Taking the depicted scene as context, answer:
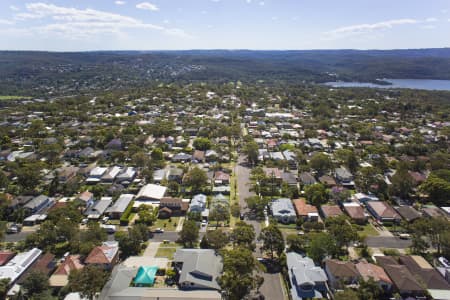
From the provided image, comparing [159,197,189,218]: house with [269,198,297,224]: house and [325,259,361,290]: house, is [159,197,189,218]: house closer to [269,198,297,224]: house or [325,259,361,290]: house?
[269,198,297,224]: house

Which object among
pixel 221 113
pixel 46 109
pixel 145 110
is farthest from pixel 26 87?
pixel 221 113

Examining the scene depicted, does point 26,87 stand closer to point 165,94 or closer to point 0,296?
point 165,94

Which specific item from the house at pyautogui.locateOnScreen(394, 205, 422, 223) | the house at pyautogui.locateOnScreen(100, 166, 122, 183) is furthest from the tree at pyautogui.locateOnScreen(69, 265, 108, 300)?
the house at pyautogui.locateOnScreen(394, 205, 422, 223)

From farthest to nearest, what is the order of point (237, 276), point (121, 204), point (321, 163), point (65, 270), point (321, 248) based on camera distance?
1. point (321, 163)
2. point (121, 204)
3. point (321, 248)
4. point (65, 270)
5. point (237, 276)

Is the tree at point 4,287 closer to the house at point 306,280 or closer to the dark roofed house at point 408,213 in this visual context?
the house at point 306,280

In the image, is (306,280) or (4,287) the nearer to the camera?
(4,287)

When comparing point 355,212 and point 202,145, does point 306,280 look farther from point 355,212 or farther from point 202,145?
point 202,145

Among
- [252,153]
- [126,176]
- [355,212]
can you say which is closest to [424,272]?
[355,212]
